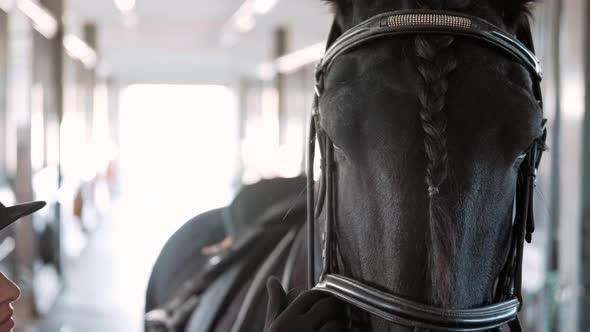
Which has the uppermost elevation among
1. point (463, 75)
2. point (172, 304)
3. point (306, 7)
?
point (306, 7)

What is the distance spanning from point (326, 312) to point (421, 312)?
0.19 meters

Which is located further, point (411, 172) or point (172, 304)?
point (172, 304)

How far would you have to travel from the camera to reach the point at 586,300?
Answer: 322 centimetres

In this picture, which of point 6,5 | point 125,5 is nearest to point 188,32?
point 125,5

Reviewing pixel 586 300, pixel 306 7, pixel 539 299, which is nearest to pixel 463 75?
pixel 586 300

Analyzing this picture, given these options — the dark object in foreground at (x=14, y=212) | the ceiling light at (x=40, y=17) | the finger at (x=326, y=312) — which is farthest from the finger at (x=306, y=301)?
the ceiling light at (x=40, y=17)

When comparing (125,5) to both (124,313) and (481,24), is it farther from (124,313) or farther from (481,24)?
(481,24)

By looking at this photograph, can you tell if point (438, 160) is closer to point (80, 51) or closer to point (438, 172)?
point (438, 172)

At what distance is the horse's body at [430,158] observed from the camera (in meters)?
0.75

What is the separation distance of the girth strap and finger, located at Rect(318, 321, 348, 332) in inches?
1.9

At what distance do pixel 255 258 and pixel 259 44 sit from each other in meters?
11.2

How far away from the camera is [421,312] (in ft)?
2.45

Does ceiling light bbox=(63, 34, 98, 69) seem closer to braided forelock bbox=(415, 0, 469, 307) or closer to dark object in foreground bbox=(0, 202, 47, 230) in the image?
dark object in foreground bbox=(0, 202, 47, 230)

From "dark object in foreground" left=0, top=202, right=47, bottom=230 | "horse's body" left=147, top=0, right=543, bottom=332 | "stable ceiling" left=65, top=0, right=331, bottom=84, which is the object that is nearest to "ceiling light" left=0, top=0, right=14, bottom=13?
"stable ceiling" left=65, top=0, right=331, bottom=84
